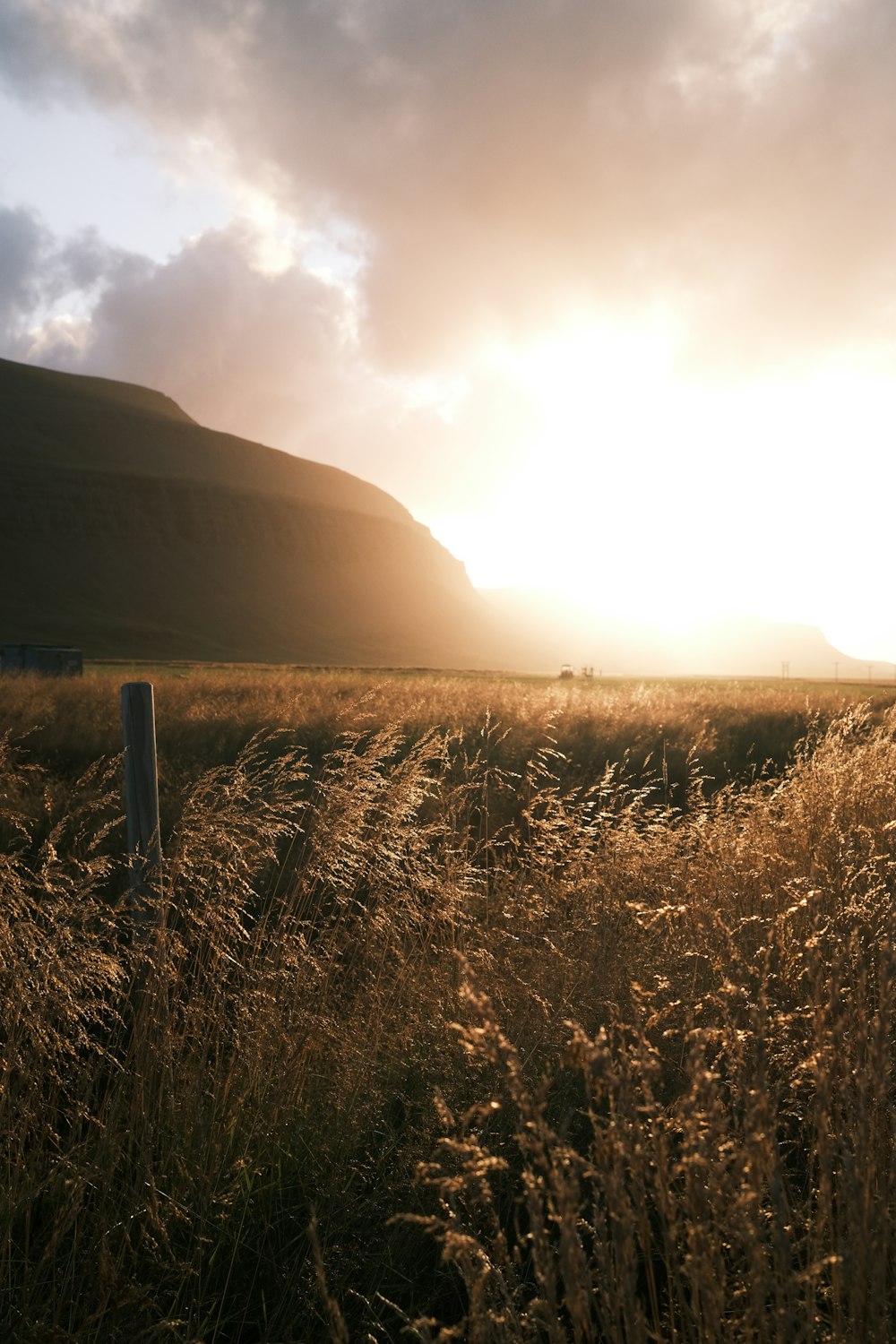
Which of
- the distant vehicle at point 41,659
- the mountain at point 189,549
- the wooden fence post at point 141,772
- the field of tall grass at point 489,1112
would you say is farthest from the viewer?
the mountain at point 189,549

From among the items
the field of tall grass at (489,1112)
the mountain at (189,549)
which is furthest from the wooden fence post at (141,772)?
the mountain at (189,549)

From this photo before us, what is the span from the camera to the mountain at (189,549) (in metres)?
94.1

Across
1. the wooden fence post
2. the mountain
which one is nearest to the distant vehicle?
the wooden fence post

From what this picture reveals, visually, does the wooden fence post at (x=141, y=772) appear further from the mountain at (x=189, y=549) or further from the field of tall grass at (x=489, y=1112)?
the mountain at (x=189, y=549)

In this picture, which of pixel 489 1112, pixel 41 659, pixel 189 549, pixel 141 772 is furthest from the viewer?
pixel 189 549

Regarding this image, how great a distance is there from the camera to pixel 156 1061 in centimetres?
345

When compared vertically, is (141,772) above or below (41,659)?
below

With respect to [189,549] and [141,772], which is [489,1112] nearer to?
[141,772]

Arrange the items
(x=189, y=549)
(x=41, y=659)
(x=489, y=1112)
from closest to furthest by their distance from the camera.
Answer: (x=489, y=1112) < (x=41, y=659) < (x=189, y=549)

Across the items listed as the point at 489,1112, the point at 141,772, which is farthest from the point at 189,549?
the point at 489,1112

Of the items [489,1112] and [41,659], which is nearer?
[489,1112]

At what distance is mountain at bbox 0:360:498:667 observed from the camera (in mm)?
94125

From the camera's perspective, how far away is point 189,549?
113562 mm

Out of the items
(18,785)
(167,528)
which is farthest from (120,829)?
(167,528)
